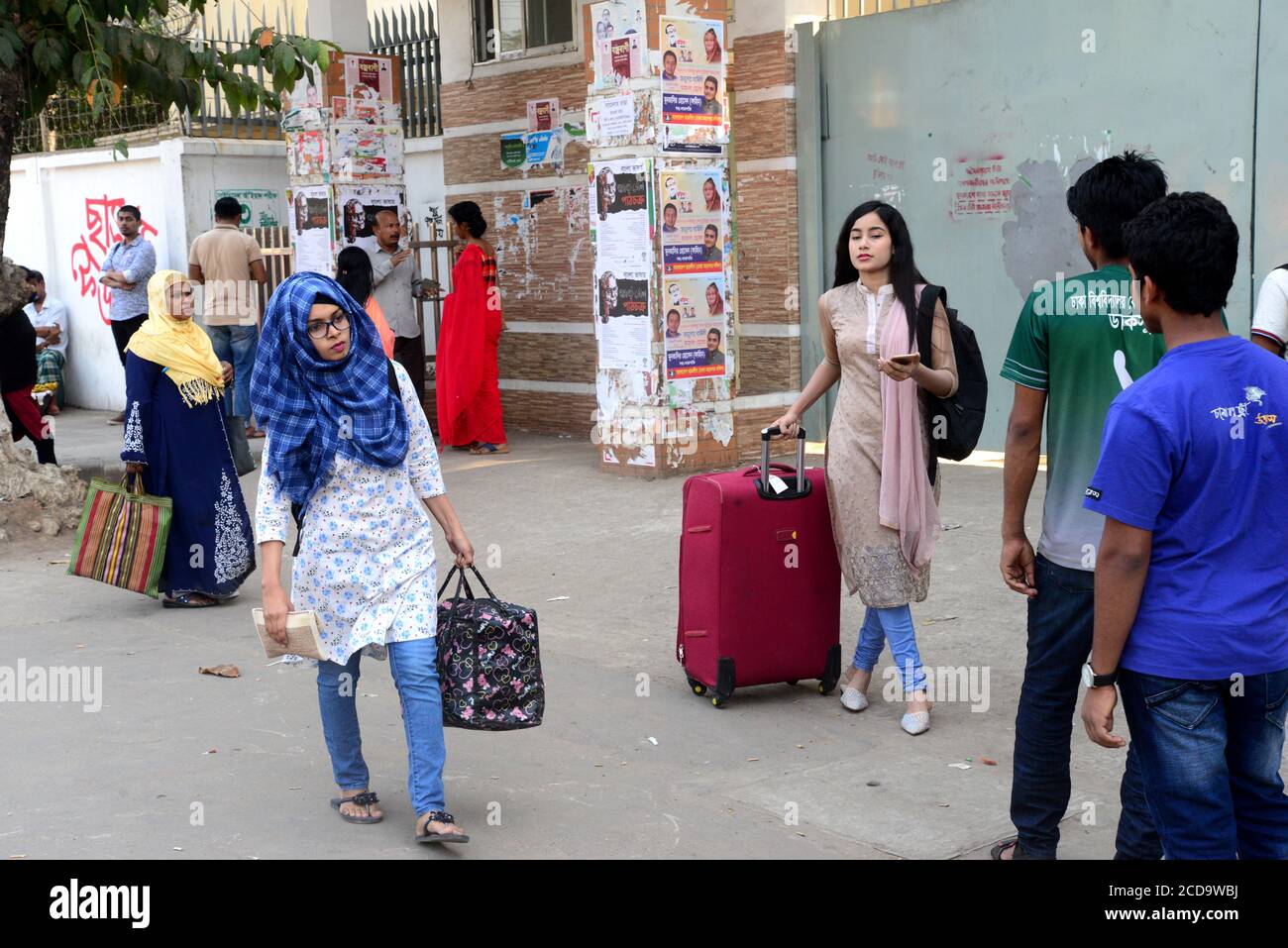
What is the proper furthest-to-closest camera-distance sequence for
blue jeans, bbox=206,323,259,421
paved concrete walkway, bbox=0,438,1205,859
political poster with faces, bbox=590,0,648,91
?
blue jeans, bbox=206,323,259,421 → political poster with faces, bbox=590,0,648,91 → paved concrete walkway, bbox=0,438,1205,859

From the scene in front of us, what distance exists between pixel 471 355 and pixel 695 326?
2278mm

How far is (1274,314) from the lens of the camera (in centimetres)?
455

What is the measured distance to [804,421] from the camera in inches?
446

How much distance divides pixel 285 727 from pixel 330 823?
104 cm

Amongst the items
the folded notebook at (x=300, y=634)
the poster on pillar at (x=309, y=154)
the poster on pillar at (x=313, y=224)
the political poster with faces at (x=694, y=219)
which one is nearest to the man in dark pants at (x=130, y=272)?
the poster on pillar at (x=313, y=224)

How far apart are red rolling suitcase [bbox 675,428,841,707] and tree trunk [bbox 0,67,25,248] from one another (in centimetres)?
610

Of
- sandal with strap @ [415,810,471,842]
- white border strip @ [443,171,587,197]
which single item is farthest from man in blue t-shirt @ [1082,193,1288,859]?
white border strip @ [443,171,587,197]

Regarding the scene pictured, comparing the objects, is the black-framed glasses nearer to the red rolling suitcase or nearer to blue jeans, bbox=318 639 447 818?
blue jeans, bbox=318 639 447 818

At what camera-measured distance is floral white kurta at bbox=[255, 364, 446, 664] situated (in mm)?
4262

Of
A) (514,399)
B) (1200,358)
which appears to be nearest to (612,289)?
(514,399)

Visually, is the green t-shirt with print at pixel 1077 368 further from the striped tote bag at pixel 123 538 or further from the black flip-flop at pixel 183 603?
the black flip-flop at pixel 183 603

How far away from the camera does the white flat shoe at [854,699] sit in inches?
217

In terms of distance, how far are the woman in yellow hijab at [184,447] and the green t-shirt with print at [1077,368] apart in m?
4.77

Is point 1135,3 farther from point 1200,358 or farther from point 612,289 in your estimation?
point 1200,358
